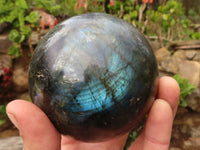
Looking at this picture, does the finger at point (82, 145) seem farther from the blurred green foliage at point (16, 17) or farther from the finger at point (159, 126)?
the blurred green foliage at point (16, 17)

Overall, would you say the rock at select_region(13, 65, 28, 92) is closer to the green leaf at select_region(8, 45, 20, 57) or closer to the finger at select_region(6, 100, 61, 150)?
the green leaf at select_region(8, 45, 20, 57)

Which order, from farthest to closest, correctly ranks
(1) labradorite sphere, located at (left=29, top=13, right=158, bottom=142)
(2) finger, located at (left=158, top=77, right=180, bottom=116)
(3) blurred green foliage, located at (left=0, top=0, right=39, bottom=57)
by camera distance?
1. (3) blurred green foliage, located at (left=0, top=0, right=39, bottom=57)
2. (2) finger, located at (left=158, top=77, right=180, bottom=116)
3. (1) labradorite sphere, located at (left=29, top=13, right=158, bottom=142)

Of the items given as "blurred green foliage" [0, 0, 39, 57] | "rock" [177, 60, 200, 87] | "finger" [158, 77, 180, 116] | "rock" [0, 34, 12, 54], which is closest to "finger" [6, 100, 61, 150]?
"finger" [158, 77, 180, 116]

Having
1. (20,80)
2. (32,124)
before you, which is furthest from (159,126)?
(20,80)

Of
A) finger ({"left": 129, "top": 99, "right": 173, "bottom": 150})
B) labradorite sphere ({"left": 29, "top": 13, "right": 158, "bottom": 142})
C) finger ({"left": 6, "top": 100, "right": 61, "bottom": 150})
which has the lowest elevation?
finger ({"left": 129, "top": 99, "right": 173, "bottom": 150})

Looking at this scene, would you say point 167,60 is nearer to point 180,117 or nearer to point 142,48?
point 180,117

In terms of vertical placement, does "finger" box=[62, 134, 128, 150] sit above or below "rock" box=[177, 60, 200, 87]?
above
